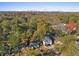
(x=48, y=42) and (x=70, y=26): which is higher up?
(x=70, y=26)

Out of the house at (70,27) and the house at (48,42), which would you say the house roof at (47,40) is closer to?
the house at (48,42)

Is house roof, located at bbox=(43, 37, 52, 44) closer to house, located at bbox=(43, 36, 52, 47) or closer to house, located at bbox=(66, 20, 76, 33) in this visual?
house, located at bbox=(43, 36, 52, 47)

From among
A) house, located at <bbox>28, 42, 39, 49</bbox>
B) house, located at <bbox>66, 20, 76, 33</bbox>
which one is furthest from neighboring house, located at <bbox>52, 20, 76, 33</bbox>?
house, located at <bbox>28, 42, 39, 49</bbox>

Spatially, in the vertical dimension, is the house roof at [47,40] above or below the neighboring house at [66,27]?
below

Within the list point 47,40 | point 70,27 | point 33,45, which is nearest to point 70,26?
point 70,27

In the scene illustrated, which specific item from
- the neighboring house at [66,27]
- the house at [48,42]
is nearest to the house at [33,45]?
the house at [48,42]

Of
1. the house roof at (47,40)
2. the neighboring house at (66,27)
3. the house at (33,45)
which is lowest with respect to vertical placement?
the house at (33,45)

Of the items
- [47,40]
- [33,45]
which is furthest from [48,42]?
[33,45]

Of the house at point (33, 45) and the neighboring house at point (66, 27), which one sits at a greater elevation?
the neighboring house at point (66, 27)

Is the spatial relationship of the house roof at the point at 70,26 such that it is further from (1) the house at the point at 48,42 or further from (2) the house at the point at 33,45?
(2) the house at the point at 33,45

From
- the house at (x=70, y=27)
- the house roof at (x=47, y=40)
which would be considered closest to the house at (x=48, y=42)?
the house roof at (x=47, y=40)

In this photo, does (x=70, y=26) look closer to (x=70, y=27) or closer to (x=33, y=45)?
(x=70, y=27)

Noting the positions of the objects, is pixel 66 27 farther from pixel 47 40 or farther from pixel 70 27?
pixel 47 40
